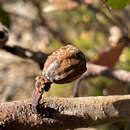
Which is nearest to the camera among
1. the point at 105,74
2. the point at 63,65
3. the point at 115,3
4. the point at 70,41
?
the point at 63,65

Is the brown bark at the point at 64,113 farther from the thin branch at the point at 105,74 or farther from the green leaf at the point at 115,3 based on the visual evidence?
the thin branch at the point at 105,74

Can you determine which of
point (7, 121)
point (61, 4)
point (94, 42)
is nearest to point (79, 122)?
point (7, 121)

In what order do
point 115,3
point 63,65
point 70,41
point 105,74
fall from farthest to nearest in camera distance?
1. point 70,41
2. point 105,74
3. point 115,3
4. point 63,65

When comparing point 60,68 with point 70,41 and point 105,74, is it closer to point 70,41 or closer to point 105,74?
point 105,74

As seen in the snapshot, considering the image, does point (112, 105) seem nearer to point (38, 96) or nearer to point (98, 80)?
point (38, 96)

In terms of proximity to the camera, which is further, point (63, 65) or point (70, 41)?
point (70, 41)

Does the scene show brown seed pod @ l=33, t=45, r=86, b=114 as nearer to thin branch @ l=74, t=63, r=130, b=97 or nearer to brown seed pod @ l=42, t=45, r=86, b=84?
brown seed pod @ l=42, t=45, r=86, b=84

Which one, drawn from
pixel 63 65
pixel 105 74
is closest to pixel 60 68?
pixel 63 65
